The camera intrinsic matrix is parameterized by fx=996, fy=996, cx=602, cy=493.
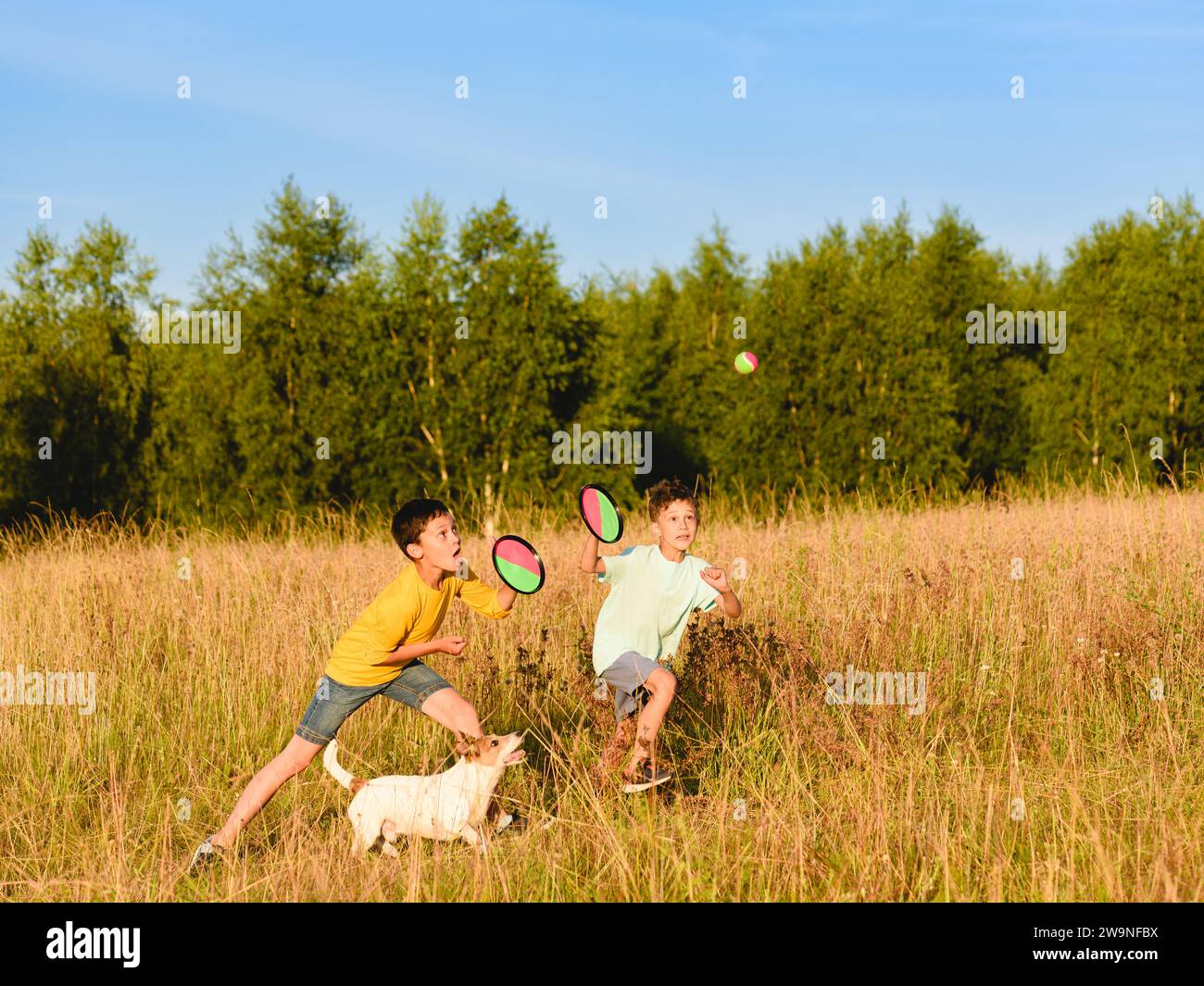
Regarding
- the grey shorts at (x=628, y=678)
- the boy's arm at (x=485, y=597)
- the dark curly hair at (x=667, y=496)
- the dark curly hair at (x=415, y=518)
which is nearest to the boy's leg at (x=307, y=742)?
the boy's arm at (x=485, y=597)

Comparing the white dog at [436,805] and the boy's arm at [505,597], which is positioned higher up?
the boy's arm at [505,597]

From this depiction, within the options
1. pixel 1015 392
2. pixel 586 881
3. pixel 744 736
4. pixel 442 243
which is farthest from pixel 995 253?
pixel 586 881

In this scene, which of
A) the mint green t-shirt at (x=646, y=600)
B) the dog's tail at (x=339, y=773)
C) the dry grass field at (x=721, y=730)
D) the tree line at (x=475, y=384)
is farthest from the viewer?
the tree line at (x=475, y=384)

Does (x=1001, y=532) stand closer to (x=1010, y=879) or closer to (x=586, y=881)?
(x=1010, y=879)

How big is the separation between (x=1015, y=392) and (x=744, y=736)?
14.8 m

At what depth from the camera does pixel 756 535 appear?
9430 mm

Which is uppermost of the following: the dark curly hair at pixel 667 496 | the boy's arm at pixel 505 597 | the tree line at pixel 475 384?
the tree line at pixel 475 384

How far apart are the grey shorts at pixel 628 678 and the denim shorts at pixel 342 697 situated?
717 millimetres

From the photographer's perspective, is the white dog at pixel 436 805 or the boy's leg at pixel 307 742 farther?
the boy's leg at pixel 307 742

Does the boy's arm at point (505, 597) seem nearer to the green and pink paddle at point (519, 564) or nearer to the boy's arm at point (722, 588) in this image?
the green and pink paddle at point (519, 564)

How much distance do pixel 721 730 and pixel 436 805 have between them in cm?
179

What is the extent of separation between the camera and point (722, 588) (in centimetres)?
413

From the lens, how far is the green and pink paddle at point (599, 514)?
4.04m
